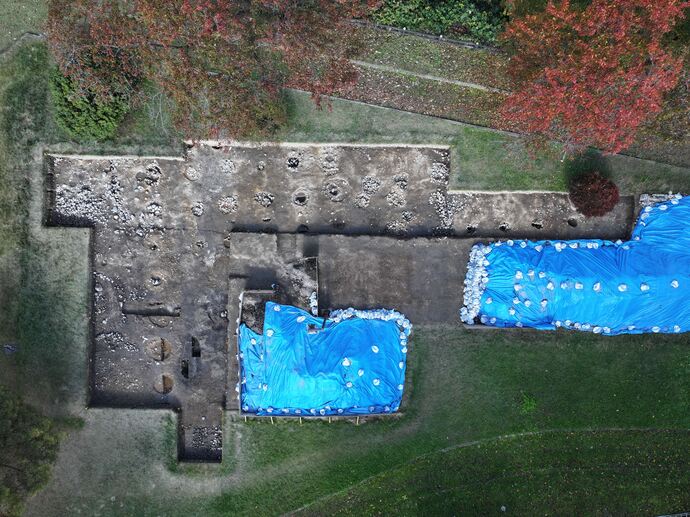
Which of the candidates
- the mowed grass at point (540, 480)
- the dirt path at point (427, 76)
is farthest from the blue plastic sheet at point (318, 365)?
the dirt path at point (427, 76)

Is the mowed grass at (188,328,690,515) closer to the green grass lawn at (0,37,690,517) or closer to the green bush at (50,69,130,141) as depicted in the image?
the green grass lawn at (0,37,690,517)

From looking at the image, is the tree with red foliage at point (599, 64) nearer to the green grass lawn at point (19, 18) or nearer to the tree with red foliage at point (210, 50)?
the tree with red foliage at point (210, 50)

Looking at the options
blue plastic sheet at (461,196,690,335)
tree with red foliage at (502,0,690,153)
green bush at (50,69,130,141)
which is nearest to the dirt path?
tree with red foliage at (502,0,690,153)

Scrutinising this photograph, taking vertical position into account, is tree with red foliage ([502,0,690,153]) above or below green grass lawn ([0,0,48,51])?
below

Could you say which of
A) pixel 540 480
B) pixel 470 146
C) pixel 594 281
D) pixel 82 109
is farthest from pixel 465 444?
pixel 82 109

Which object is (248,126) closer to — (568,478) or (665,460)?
(568,478)

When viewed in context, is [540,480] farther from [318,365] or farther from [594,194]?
[594,194]
